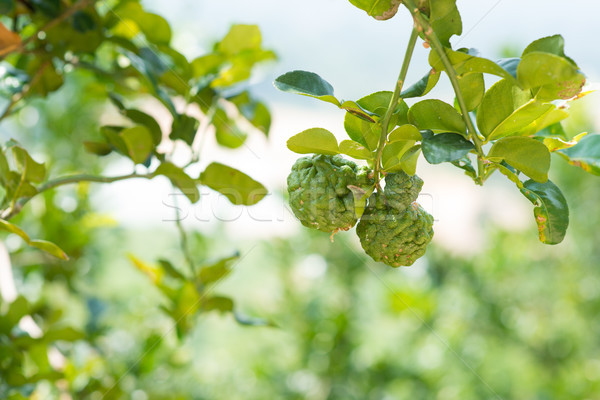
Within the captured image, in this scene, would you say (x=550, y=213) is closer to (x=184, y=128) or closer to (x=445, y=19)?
(x=445, y=19)

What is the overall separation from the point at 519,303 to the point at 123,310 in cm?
142

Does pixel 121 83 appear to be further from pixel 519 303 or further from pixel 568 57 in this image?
pixel 519 303

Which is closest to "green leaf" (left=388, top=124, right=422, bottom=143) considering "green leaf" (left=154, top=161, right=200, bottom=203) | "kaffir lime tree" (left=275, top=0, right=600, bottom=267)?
"kaffir lime tree" (left=275, top=0, right=600, bottom=267)

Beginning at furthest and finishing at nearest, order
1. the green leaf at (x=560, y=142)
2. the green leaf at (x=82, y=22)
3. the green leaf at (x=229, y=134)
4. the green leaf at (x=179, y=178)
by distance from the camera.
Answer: the green leaf at (x=229, y=134), the green leaf at (x=82, y=22), the green leaf at (x=179, y=178), the green leaf at (x=560, y=142)

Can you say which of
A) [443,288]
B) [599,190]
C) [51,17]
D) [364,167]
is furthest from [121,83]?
[599,190]

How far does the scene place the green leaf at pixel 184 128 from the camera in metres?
0.55

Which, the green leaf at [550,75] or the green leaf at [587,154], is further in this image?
the green leaf at [587,154]

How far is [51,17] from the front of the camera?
1.96ft

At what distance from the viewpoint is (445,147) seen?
0.33 metres

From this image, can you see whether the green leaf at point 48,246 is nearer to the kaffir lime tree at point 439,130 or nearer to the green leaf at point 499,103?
the kaffir lime tree at point 439,130

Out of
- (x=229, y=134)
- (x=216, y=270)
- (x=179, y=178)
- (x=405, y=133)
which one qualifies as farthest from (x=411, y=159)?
(x=229, y=134)

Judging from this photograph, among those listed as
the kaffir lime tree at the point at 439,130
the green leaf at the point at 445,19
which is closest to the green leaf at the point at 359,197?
the kaffir lime tree at the point at 439,130

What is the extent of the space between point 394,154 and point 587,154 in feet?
0.52

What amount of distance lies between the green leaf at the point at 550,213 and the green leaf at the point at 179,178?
0.30m
